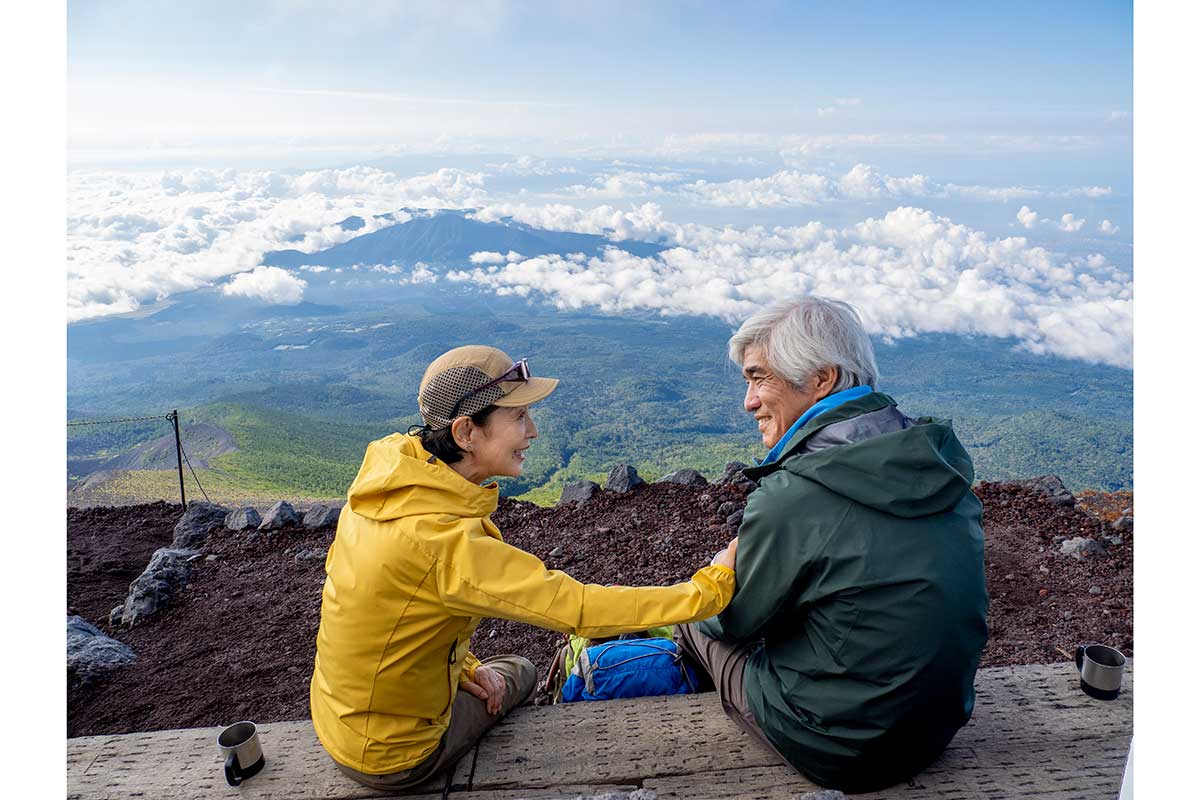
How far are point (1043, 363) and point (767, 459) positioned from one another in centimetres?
20582

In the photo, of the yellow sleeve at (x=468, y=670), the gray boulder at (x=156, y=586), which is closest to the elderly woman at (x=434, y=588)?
the yellow sleeve at (x=468, y=670)

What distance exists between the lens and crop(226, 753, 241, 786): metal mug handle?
300 cm

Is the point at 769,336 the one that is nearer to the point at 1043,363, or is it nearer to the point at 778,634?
the point at 778,634

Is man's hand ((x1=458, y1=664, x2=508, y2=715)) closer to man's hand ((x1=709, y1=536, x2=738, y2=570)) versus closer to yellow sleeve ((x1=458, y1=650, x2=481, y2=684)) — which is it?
yellow sleeve ((x1=458, y1=650, x2=481, y2=684))

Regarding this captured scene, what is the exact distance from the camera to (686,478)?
8.30m

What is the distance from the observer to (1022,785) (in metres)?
2.80

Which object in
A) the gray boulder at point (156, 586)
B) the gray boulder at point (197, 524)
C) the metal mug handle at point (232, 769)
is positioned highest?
the metal mug handle at point (232, 769)

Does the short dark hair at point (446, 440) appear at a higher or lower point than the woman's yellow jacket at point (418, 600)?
higher

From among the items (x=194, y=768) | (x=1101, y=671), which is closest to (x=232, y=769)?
(x=194, y=768)

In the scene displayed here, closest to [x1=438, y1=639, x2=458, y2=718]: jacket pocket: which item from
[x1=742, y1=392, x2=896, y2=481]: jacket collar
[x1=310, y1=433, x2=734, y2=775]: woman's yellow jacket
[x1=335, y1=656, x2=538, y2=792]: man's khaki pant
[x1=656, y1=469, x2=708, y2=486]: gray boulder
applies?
[x1=310, y1=433, x2=734, y2=775]: woman's yellow jacket

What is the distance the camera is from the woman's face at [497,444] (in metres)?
2.75

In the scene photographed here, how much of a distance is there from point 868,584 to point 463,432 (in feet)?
4.67

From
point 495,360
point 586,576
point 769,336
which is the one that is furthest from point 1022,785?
point 586,576

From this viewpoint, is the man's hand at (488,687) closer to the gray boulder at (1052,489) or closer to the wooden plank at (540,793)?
the wooden plank at (540,793)
